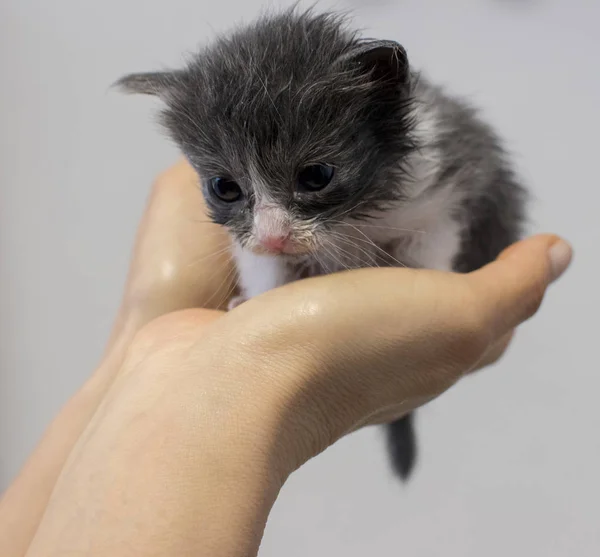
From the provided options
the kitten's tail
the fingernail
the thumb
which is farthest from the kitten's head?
the kitten's tail

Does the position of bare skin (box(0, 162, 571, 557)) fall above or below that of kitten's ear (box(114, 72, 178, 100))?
below

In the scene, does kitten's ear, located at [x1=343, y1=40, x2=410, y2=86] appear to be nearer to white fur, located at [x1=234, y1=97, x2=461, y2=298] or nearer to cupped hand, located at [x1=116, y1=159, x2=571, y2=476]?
white fur, located at [x1=234, y1=97, x2=461, y2=298]

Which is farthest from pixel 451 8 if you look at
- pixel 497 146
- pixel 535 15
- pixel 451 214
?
pixel 451 214

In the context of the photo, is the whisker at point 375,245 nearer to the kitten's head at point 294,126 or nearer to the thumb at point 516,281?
the kitten's head at point 294,126

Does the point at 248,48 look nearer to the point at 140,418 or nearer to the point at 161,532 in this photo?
the point at 140,418

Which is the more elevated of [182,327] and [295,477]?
[182,327]

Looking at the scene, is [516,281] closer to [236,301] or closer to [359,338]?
[359,338]

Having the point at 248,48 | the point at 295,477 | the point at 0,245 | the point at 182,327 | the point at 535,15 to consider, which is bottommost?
the point at 295,477

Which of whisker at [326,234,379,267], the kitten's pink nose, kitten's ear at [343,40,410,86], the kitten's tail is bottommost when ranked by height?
the kitten's tail
